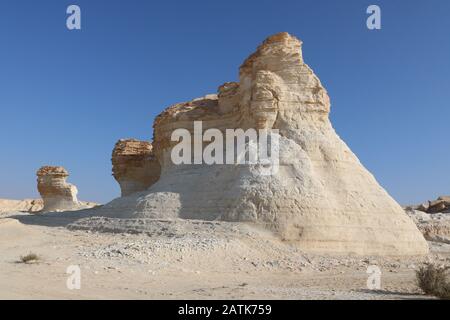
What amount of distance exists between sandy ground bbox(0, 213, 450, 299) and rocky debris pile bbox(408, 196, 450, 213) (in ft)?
96.0

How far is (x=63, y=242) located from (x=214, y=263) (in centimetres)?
614

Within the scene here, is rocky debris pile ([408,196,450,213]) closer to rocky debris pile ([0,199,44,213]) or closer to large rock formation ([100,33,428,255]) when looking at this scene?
large rock formation ([100,33,428,255])

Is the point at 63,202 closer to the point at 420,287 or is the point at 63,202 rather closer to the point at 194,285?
the point at 194,285

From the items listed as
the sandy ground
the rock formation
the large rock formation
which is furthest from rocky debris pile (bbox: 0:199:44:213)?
the rock formation

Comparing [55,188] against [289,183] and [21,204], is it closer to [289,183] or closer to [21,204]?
[289,183]

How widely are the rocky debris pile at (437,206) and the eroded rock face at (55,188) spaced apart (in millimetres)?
34141

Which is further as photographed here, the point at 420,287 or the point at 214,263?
the point at 214,263

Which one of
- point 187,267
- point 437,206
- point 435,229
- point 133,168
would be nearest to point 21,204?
point 133,168

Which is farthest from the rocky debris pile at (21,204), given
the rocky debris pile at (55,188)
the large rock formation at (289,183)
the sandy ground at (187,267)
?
the sandy ground at (187,267)

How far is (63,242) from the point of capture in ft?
50.5

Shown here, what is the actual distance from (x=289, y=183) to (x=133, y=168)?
586 inches

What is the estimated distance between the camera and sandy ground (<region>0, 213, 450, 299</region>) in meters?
8.41

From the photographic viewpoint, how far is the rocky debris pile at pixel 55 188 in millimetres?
37688
